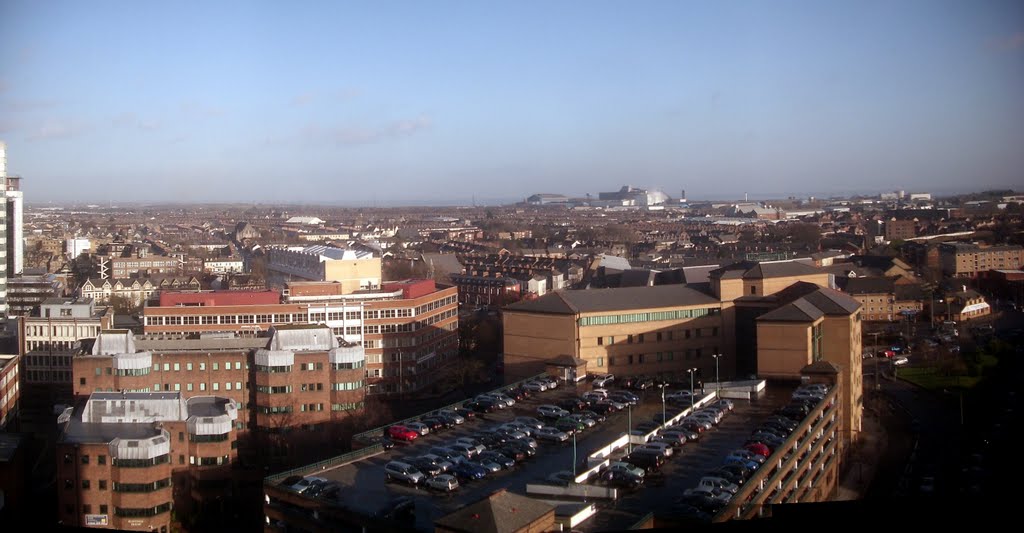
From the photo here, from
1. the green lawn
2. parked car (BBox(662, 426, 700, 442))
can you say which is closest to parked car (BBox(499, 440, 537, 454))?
parked car (BBox(662, 426, 700, 442))

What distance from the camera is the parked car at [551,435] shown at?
16.2 ft

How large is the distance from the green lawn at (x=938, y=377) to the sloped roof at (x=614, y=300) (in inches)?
89.4

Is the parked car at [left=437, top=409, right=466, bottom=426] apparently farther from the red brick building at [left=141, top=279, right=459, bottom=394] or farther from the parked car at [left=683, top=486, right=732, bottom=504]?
the red brick building at [left=141, top=279, right=459, bottom=394]

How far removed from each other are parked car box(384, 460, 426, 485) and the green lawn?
6546mm

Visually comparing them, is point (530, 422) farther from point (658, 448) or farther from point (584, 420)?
point (658, 448)

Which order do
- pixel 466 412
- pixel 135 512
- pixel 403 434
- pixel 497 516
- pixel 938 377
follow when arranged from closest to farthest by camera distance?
pixel 497 516 < pixel 403 434 < pixel 135 512 < pixel 466 412 < pixel 938 377

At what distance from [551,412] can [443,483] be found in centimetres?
165

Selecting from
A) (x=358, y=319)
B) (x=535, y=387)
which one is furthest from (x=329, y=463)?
(x=358, y=319)

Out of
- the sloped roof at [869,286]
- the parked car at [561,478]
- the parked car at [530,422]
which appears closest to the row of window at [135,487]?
the parked car at [530,422]

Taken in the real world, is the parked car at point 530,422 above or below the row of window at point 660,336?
below

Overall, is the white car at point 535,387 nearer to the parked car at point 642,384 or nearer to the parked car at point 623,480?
the parked car at point 642,384

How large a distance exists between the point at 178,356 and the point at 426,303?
336 centimetres

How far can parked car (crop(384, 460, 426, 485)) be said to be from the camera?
4.08m

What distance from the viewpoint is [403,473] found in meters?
4.12
